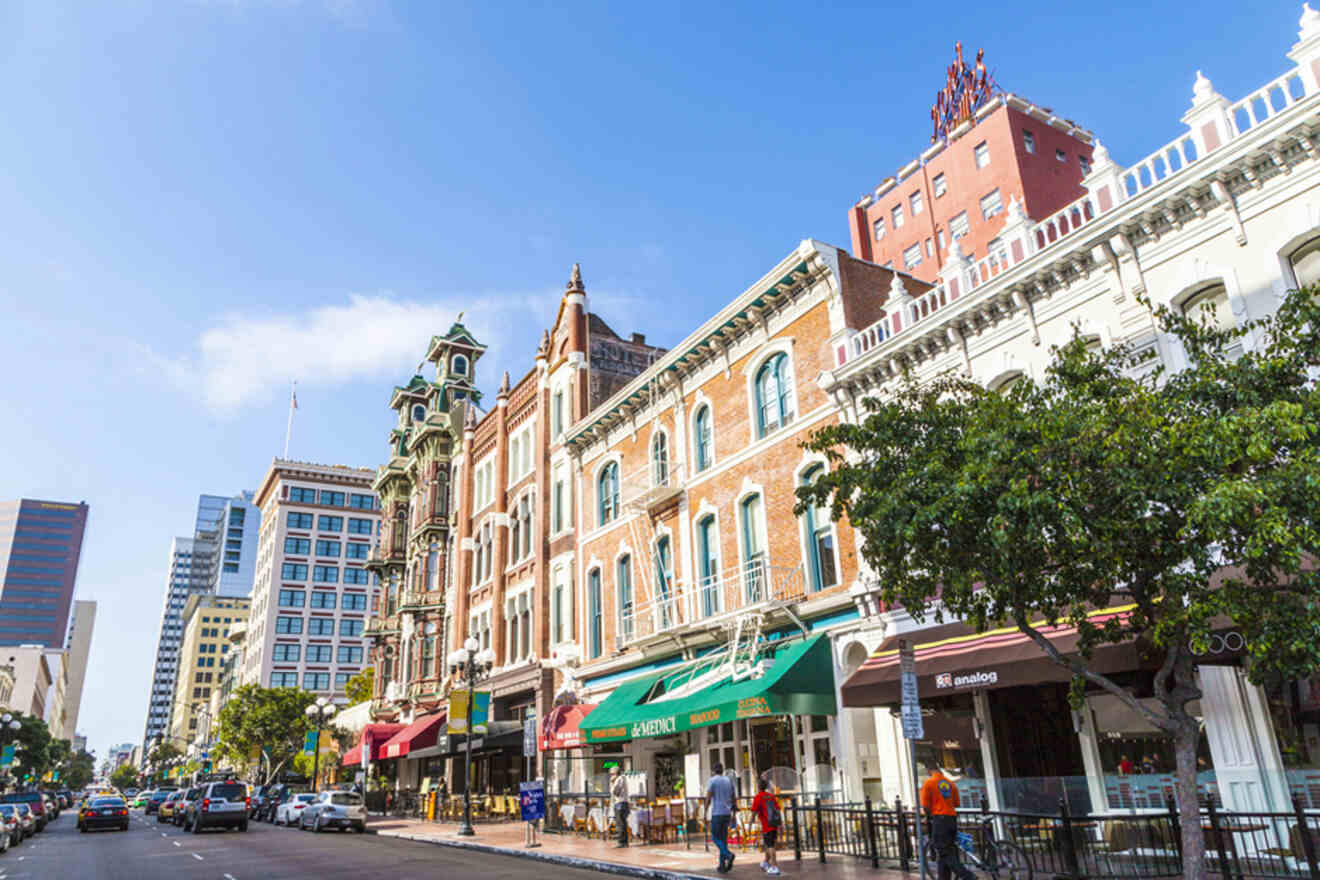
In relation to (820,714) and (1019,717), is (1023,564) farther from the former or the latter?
(820,714)

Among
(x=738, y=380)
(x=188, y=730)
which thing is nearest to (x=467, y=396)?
(x=738, y=380)

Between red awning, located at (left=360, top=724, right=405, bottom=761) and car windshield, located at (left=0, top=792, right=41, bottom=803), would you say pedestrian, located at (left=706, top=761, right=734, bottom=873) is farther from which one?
car windshield, located at (left=0, top=792, right=41, bottom=803)

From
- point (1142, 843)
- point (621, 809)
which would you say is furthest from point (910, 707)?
point (621, 809)

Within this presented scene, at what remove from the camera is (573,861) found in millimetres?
17031

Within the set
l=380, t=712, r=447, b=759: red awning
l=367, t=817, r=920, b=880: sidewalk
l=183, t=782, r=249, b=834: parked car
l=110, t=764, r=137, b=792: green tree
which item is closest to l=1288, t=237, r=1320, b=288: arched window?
l=367, t=817, r=920, b=880: sidewalk

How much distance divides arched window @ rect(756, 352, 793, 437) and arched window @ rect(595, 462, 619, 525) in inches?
298

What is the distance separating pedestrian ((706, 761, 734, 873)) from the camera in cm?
1418

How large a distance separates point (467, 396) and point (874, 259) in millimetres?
23176

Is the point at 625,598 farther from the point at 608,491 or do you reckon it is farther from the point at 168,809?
the point at 168,809

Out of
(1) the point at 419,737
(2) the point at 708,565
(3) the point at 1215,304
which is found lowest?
(1) the point at 419,737

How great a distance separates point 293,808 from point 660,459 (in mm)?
20708

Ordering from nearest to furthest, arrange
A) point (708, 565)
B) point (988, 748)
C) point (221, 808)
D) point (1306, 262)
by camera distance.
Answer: point (1306, 262), point (988, 748), point (708, 565), point (221, 808)

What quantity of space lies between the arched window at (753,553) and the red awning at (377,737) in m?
24.3

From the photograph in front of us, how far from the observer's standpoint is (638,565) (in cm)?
2706
